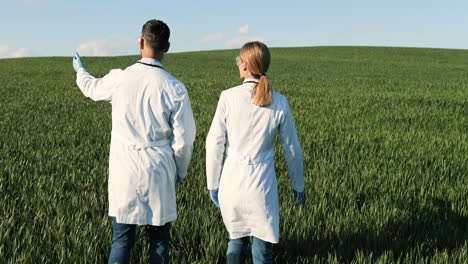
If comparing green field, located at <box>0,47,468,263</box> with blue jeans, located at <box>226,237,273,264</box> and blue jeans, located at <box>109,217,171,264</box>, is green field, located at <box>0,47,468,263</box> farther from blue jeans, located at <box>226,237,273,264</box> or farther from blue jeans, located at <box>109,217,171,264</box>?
blue jeans, located at <box>226,237,273,264</box>

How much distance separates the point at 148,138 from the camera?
263cm

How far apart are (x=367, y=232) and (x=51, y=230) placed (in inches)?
108

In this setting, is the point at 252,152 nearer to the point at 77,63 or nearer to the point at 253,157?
the point at 253,157

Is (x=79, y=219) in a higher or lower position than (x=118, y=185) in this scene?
lower

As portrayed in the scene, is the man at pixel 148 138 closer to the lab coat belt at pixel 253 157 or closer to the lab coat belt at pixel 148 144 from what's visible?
the lab coat belt at pixel 148 144

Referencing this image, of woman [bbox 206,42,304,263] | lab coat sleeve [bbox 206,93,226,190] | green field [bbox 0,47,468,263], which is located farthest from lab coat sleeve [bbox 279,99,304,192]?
Answer: green field [bbox 0,47,468,263]

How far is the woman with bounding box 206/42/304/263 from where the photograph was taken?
260cm

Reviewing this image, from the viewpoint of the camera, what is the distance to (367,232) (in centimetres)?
382

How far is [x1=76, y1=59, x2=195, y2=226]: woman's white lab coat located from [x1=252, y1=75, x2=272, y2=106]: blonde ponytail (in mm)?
440

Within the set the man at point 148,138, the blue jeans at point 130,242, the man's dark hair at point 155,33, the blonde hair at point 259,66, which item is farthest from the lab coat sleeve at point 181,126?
the blue jeans at point 130,242

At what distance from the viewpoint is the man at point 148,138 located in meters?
2.61

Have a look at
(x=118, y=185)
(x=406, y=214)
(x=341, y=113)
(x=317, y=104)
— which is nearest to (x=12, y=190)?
(x=118, y=185)

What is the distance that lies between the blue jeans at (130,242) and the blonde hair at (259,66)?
106cm

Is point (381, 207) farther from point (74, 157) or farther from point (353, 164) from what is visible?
point (74, 157)
